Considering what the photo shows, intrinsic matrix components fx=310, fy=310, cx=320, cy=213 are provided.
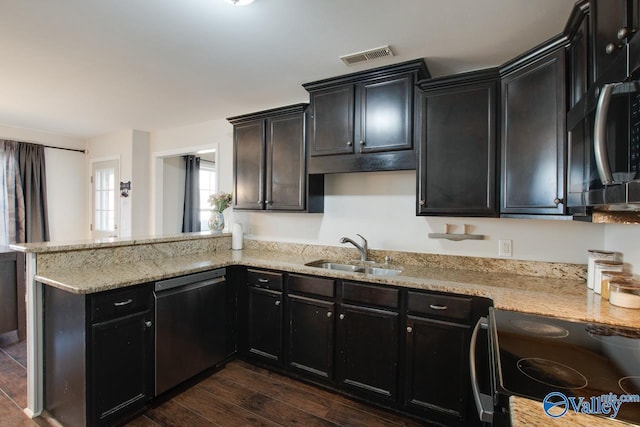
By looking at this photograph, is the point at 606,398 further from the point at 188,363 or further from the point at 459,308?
the point at 188,363

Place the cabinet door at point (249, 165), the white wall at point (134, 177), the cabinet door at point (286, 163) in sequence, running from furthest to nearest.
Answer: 1. the white wall at point (134, 177)
2. the cabinet door at point (249, 165)
3. the cabinet door at point (286, 163)

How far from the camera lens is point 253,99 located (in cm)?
309

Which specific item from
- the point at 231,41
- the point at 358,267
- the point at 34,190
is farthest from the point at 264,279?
the point at 34,190

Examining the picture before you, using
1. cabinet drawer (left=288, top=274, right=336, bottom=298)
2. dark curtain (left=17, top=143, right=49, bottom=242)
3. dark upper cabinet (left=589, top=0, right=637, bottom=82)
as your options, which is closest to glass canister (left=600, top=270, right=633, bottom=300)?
dark upper cabinet (left=589, top=0, right=637, bottom=82)

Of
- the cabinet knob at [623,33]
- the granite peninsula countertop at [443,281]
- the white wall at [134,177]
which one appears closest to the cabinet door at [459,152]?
the granite peninsula countertop at [443,281]

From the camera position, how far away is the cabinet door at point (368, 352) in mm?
2045

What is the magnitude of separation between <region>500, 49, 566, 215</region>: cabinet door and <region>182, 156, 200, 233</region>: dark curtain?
421 cm

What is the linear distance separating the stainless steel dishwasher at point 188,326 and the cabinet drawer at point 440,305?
60.0 inches

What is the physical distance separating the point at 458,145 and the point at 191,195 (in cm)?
395

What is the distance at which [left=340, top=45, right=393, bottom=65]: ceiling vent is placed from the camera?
6.81 feet

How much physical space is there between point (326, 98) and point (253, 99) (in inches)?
35.7

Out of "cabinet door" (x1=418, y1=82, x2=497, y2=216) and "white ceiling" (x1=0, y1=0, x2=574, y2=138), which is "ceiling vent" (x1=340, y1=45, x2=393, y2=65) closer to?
"white ceiling" (x1=0, y1=0, x2=574, y2=138)

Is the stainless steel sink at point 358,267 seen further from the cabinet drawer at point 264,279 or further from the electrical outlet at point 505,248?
the electrical outlet at point 505,248

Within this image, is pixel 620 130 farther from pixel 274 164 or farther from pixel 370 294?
pixel 274 164
